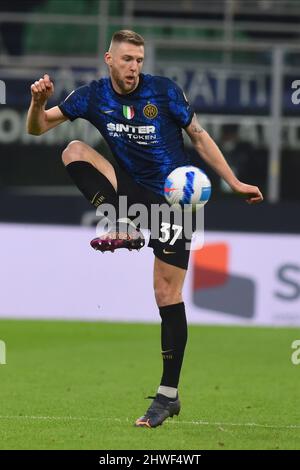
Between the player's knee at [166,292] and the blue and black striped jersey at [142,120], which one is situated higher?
the blue and black striped jersey at [142,120]

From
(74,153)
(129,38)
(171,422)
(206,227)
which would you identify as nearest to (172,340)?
(171,422)

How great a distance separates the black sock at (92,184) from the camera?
296 inches

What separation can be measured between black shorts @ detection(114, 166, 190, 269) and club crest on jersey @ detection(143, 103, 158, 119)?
0.46 m

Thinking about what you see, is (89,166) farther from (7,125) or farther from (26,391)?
(7,125)

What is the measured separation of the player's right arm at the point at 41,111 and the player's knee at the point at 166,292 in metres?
1.22

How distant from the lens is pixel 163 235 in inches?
293

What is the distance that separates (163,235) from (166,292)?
0.36 m

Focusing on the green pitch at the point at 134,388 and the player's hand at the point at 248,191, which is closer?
the green pitch at the point at 134,388

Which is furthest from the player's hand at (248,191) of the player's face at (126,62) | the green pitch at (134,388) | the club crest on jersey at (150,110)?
the green pitch at (134,388)

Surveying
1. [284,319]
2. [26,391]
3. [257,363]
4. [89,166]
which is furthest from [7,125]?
[89,166]

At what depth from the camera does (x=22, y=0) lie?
21.5m

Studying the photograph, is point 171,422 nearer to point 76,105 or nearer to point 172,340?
point 172,340

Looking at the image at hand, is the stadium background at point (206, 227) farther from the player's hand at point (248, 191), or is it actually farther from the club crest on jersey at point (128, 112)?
the club crest on jersey at point (128, 112)

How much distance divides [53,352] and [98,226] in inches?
87.8
